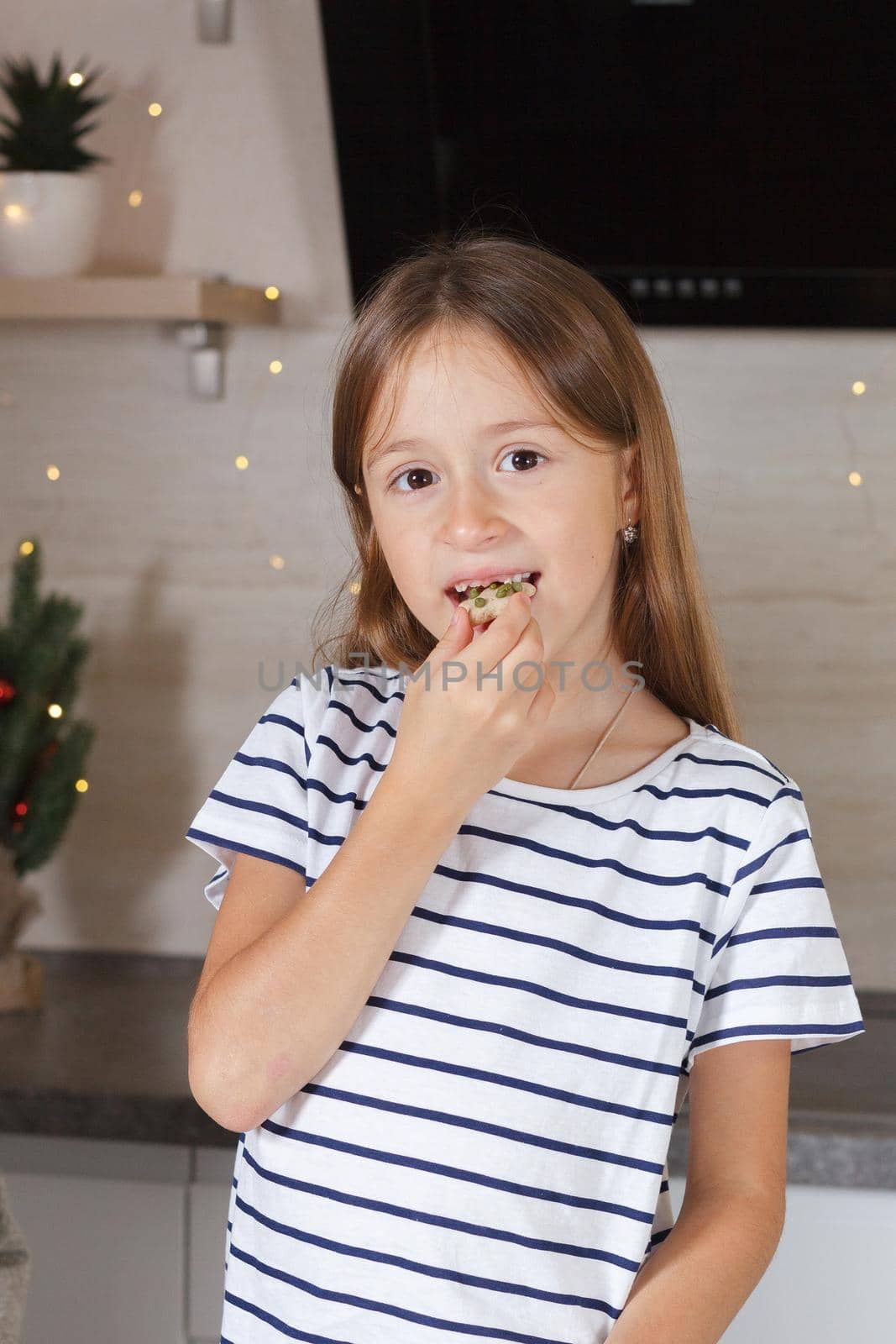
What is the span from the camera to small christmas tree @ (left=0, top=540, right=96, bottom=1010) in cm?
153

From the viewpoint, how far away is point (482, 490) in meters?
0.82

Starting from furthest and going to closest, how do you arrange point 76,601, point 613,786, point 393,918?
1. point 76,601
2. point 613,786
3. point 393,918

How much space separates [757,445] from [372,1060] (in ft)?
3.22

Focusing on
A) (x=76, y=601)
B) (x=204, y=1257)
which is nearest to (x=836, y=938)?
(x=204, y=1257)

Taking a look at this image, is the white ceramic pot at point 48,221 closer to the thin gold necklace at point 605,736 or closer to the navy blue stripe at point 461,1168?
the thin gold necklace at point 605,736

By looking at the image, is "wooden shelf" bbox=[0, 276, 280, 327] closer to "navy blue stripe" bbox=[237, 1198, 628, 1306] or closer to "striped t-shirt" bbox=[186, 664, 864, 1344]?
"striped t-shirt" bbox=[186, 664, 864, 1344]

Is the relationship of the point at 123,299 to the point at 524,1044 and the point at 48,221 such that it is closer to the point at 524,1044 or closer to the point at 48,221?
the point at 48,221

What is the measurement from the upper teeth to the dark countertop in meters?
0.59

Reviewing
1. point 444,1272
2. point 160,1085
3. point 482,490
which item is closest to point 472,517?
point 482,490

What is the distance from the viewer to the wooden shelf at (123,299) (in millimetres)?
1513

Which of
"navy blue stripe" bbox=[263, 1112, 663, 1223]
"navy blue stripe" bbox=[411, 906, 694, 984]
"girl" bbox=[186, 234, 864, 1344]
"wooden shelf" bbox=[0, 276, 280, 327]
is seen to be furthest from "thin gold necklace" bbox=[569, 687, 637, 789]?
"wooden shelf" bbox=[0, 276, 280, 327]

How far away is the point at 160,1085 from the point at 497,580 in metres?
0.68

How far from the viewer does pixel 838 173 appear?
1.42 metres

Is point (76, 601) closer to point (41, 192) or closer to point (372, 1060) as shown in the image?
point (41, 192)
